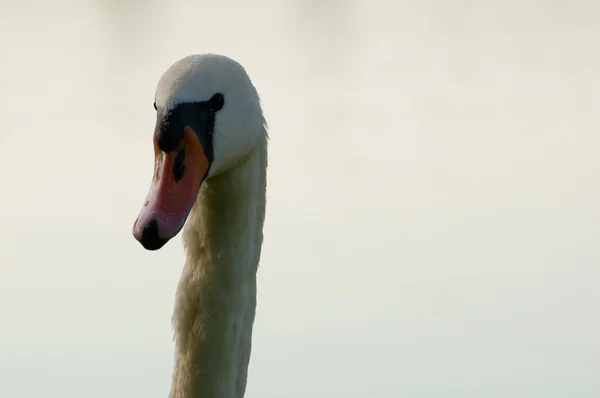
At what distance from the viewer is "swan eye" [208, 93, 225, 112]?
2.99 m

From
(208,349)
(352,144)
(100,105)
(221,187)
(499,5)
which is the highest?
(499,5)

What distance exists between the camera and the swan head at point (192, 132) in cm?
283

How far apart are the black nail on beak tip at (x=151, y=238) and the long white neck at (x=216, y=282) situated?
1.18 ft

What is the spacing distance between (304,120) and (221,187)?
5664mm

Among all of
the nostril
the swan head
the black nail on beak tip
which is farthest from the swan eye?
the black nail on beak tip

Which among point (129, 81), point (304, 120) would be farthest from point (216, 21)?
point (304, 120)

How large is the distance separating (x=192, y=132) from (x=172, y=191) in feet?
0.43

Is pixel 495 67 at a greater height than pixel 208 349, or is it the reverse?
pixel 495 67

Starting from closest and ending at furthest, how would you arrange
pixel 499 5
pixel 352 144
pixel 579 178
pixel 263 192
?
pixel 263 192
pixel 579 178
pixel 352 144
pixel 499 5

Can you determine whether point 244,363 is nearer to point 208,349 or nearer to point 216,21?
point 208,349

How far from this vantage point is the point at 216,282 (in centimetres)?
313

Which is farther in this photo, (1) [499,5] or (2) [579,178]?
(1) [499,5]

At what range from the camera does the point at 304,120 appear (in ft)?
28.7

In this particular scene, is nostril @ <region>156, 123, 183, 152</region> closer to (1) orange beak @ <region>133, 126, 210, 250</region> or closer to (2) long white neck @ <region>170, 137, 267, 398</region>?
(1) orange beak @ <region>133, 126, 210, 250</region>
